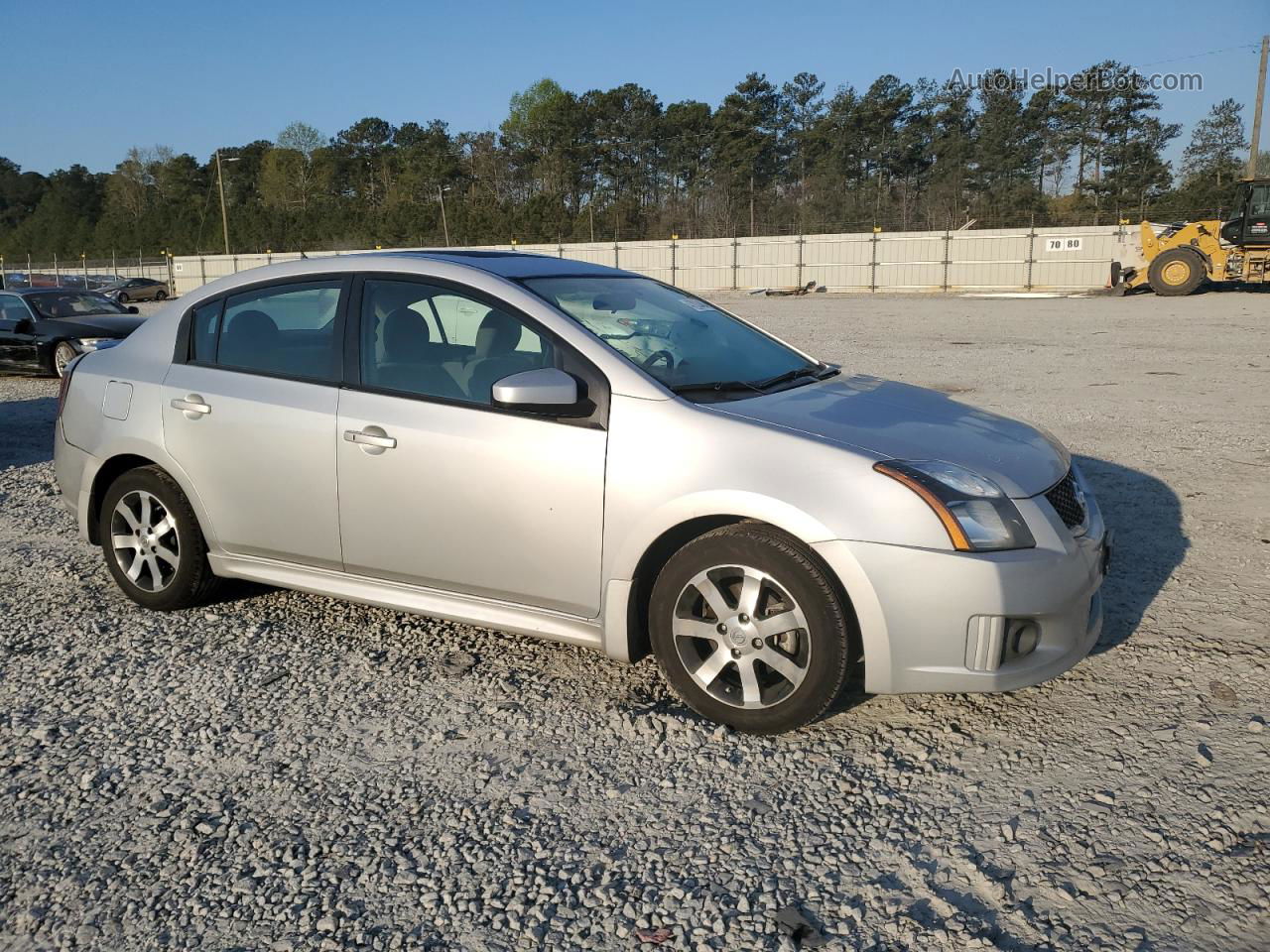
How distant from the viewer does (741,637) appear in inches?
138

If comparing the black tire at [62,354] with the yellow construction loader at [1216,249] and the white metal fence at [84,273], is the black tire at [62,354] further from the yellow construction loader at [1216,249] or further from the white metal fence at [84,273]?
the white metal fence at [84,273]

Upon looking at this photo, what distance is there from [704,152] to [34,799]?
80.9 metres

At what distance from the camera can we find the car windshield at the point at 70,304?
1484cm

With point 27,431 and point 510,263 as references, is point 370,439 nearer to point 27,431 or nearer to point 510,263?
point 510,263

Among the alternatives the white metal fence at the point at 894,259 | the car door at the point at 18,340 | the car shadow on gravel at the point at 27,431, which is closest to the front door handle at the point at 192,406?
the car shadow on gravel at the point at 27,431

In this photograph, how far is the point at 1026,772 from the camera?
329 centimetres

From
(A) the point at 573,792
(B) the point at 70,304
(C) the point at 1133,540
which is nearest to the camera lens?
(A) the point at 573,792

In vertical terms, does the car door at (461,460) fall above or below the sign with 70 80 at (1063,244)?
below

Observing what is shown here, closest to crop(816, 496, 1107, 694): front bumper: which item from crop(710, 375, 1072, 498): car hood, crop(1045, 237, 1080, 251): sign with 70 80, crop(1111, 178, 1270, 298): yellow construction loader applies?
crop(710, 375, 1072, 498): car hood

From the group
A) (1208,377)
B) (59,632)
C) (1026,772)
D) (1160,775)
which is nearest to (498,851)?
(1026,772)

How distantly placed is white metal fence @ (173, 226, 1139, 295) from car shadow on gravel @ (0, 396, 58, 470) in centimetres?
2094

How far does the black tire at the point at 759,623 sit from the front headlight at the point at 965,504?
406 millimetres

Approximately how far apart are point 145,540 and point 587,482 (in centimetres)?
239

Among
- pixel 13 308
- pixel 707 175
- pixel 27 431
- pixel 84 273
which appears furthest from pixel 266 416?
pixel 707 175
